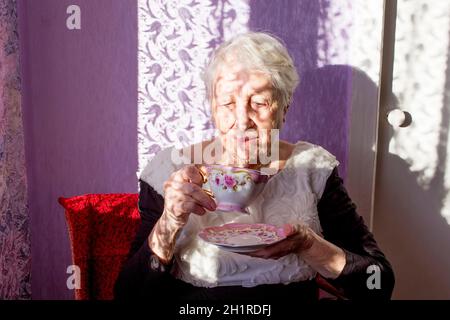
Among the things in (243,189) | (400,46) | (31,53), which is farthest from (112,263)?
(400,46)

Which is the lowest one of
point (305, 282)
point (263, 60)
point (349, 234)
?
point (305, 282)

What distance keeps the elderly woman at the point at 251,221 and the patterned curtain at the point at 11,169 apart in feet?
1.46

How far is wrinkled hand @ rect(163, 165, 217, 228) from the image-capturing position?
1.11m

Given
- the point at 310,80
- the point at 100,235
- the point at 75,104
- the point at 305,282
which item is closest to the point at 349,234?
the point at 305,282

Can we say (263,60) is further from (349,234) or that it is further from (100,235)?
(100,235)

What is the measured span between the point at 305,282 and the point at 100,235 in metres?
0.55

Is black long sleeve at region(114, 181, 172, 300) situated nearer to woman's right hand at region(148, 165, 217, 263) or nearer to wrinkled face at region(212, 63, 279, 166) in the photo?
woman's right hand at region(148, 165, 217, 263)

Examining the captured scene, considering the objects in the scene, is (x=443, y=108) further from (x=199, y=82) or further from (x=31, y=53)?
(x=31, y=53)

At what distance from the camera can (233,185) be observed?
1132 mm

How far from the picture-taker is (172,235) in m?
1.17

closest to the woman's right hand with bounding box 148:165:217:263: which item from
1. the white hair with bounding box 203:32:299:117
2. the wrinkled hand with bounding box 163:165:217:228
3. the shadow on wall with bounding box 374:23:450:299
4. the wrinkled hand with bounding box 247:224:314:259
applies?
the wrinkled hand with bounding box 163:165:217:228
